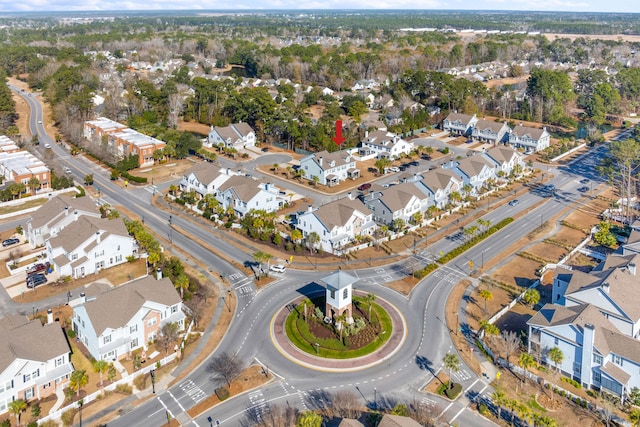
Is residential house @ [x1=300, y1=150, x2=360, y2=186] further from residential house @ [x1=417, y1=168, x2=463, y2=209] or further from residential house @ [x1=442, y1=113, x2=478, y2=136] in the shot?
residential house @ [x1=442, y1=113, x2=478, y2=136]

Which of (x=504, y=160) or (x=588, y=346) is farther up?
(x=504, y=160)

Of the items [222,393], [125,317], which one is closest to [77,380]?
[125,317]

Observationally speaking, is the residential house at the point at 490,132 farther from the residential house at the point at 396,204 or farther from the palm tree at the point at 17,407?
the palm tree at the point at 17,407

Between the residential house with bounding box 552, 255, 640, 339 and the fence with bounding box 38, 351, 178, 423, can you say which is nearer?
the fence with bounding box 38, 351, 178, 423

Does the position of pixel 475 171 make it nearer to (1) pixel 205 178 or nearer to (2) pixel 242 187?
(2) pixel 242 187

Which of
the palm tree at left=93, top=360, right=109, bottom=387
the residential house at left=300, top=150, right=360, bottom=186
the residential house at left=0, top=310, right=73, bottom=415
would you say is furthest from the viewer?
the residential house at left=300, top=150, right=360, bottom=186

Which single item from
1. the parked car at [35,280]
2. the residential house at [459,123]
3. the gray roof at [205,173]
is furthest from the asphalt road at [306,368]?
the residential house at [459,123]

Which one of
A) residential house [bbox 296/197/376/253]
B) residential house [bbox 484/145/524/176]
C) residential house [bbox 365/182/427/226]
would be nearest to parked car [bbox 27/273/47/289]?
residential house [bbox 296/197/376/253]
